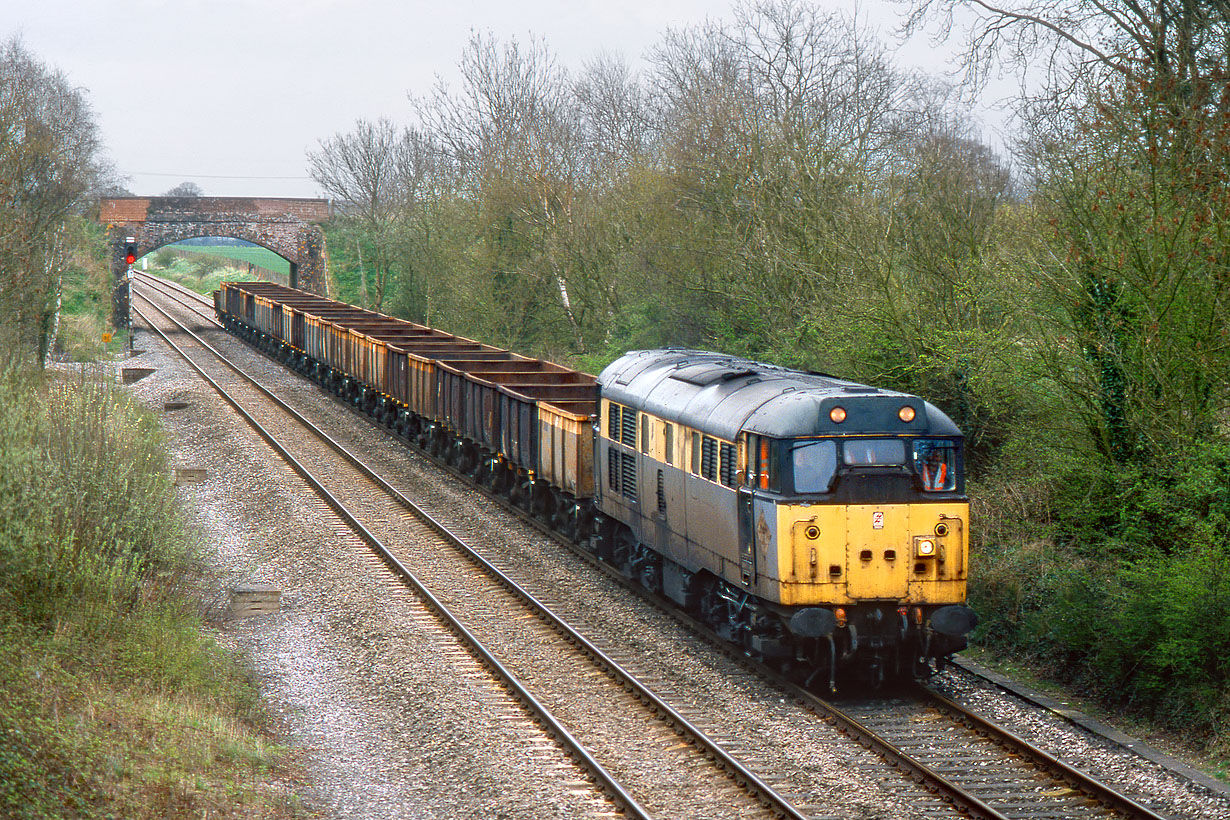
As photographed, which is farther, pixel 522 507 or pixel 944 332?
pixel 522 507

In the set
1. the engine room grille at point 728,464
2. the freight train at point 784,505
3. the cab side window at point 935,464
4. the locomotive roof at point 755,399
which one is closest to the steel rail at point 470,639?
the freight train at point 784,505

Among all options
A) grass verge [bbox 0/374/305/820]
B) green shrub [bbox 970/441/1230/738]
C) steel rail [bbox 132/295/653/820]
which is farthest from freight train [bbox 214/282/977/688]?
grass verge [bbox 0/374/305/820]

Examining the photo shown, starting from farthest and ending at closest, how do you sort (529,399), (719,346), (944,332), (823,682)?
1. (719,346)
2. (529,399)
3. (944,332)
4. (823,682)

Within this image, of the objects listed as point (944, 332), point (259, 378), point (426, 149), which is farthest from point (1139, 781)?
point (426, 149)

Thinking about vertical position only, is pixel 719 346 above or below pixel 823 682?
above

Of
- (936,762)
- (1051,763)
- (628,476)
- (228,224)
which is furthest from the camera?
(228,224)

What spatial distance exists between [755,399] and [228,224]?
5567 centimetres

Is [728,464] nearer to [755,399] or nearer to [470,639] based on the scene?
[755,399]

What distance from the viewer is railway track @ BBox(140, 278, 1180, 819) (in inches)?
341

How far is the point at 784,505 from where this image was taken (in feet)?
35.4

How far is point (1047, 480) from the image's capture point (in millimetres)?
14680

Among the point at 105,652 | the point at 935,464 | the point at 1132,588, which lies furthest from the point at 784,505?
the point at 105,652

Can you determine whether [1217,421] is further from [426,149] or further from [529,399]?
[426,149]

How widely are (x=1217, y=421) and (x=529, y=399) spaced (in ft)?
34.8
